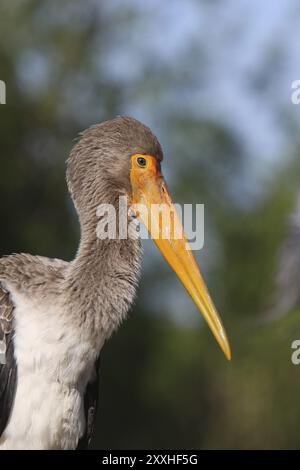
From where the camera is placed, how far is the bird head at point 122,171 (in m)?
4.93

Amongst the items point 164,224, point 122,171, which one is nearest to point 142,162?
point 122,171

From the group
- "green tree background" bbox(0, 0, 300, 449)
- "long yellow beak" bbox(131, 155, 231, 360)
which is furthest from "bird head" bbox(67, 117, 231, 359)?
"green tree background" bbox(0, 0, 300, 449)

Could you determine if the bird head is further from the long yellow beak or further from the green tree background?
the green tree background

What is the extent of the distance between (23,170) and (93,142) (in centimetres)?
1072

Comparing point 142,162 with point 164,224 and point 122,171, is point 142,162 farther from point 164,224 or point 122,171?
point 164,224

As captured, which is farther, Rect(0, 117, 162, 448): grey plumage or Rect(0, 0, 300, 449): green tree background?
Rect(0, 0, 300, 449): green tree background

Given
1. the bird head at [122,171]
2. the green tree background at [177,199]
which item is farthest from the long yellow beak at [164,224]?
the green tree background at [177,199]

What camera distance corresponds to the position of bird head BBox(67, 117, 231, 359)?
493 cm

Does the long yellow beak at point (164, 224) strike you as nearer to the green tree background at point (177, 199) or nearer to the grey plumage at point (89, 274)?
the grey plumage at point (89, 274)

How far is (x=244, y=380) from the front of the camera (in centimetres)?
1474

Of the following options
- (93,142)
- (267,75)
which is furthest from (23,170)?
(93,142)

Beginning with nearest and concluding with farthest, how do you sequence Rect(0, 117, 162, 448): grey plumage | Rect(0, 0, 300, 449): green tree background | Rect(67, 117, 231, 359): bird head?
Rect(0, 117, 162, 448): grey plumage, Rect(67, 117, 231, 359): bird head, Rect(0, 0, 300, 449): green tree background

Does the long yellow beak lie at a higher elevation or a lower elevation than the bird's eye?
lower

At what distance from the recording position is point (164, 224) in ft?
16.7
